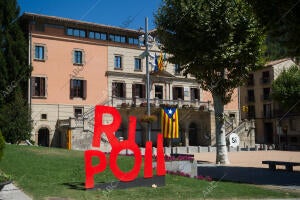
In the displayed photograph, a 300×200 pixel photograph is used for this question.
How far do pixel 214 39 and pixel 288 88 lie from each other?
31547 mm

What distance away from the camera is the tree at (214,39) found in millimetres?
19938

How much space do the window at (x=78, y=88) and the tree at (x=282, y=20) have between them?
29332 millimetres

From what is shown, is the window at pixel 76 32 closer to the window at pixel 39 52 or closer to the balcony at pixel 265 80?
the window at pixel 39 52

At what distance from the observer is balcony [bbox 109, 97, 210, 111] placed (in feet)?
128

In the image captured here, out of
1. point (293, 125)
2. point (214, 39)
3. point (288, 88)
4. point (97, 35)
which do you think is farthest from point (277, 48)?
point (293, 125)

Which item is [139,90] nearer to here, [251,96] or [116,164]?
[251,96]

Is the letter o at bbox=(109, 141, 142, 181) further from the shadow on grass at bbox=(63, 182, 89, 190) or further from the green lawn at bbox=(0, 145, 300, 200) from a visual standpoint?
the shadow on grass at bbox=(63, 182, 89, 190)

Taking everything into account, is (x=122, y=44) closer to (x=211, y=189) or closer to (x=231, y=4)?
(x=231, y=4)

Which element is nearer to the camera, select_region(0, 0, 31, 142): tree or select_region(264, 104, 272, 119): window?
select_region(0, 0, 31, 142): tree

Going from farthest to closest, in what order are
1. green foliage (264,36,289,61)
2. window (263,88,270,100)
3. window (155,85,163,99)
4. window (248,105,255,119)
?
window (248,105,255,119) < window (263,88,270,100) < window (155,85,163,99) < green foliage (264,36,289,61)

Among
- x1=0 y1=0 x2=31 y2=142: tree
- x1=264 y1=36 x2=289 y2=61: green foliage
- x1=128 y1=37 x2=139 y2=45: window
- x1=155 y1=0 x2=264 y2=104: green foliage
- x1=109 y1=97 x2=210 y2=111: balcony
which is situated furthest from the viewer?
x1=128 y1=37 x2=139 y2=45: window

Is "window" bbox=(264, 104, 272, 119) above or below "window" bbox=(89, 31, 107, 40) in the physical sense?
below

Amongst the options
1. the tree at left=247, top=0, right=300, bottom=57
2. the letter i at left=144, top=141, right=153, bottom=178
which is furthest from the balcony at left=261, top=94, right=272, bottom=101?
the letter i at left=144, top=141, right=153, bottom=178

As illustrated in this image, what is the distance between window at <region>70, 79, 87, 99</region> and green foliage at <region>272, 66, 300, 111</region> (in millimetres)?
24175
